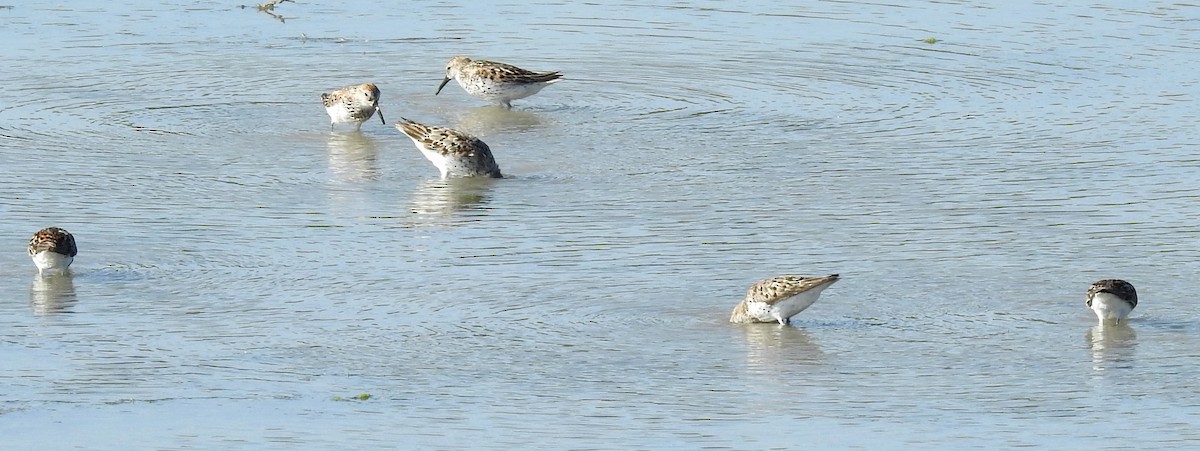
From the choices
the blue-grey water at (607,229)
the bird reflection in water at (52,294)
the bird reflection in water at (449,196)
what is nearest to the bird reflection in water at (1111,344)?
the blue-grey water at (607,229)

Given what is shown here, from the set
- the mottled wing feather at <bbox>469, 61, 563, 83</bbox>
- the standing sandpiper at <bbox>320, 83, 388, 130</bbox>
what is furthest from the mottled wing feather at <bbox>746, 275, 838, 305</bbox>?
the mottled wing feather at <bbox>469, 61, 563, 83</bbox>

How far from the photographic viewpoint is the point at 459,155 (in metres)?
19.5

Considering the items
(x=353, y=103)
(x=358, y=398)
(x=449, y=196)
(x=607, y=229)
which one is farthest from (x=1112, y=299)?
(x=353, y=103)

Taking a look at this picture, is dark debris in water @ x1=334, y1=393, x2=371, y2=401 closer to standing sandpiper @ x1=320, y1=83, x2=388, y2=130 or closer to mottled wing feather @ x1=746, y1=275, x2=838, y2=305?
mottled wing feather @ x1=746, y1=275, x2=838, y2=305

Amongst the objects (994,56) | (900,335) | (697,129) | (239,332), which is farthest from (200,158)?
(994,56)

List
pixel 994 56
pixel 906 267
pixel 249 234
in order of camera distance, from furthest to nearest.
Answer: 1. pixel 994 56
2. pixel 249 234
3. pixel 906 267

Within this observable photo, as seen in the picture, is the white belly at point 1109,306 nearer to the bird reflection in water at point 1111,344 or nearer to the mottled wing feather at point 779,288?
the bird reflection in water at point 1111,344

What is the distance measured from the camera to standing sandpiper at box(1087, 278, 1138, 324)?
14.1 metres

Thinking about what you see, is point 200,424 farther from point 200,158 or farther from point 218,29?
point 218,29

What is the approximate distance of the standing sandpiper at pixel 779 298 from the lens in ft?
46.6

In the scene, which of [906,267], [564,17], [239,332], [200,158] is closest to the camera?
[239,332]

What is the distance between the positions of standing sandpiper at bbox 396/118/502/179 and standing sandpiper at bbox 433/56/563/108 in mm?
3590

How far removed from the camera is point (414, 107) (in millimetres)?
23641

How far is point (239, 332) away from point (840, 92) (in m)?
10.9
